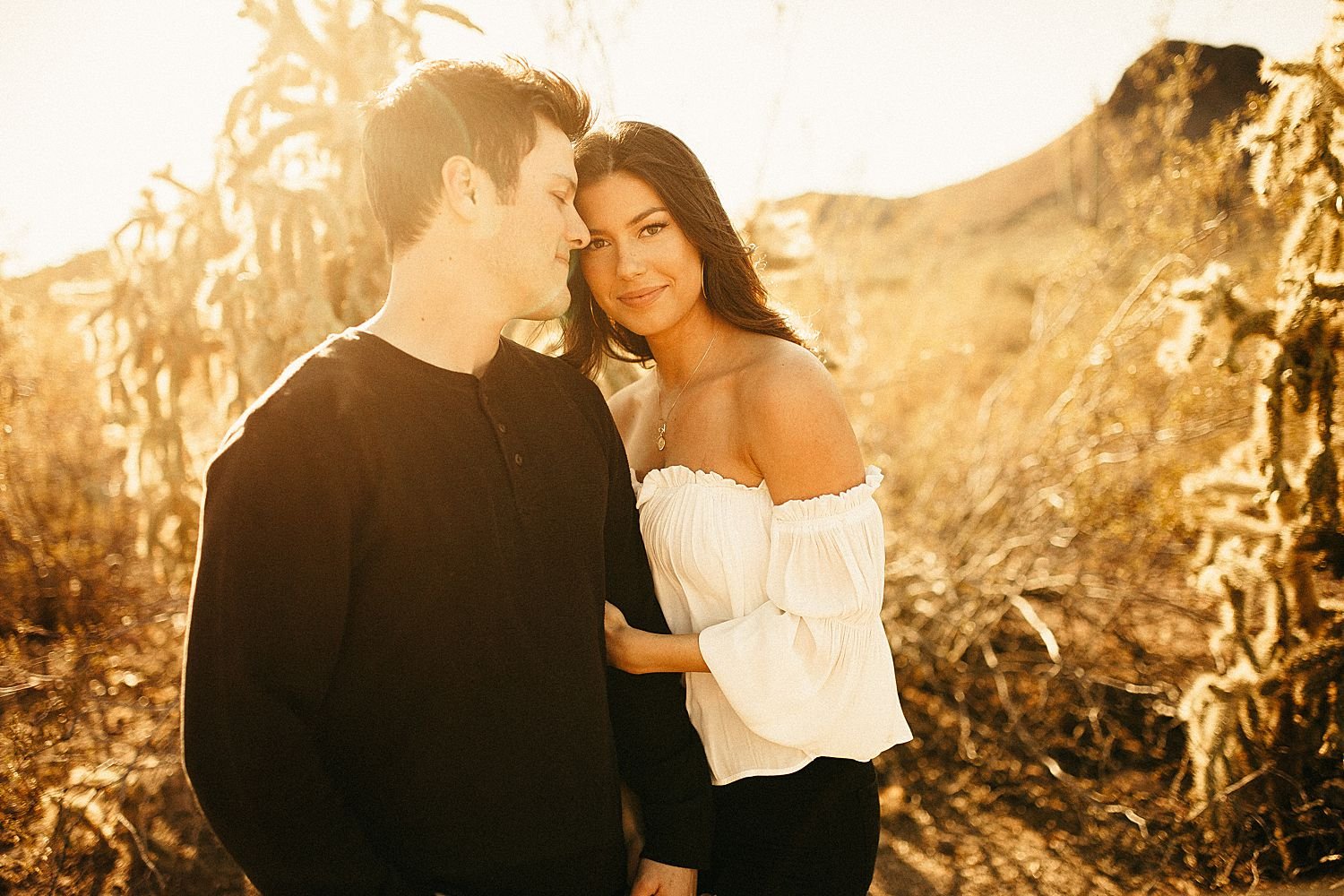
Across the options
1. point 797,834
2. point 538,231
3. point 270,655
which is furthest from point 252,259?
point 797,834

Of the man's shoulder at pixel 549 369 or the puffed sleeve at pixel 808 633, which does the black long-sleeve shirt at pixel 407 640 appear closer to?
the man's shoulder at pixel 549 369

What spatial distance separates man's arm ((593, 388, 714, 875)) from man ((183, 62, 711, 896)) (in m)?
0.02

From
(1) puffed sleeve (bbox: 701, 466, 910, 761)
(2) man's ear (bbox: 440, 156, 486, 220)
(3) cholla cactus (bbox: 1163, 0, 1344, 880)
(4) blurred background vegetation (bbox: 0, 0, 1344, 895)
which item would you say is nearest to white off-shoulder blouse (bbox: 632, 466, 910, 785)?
(1) puffed sleeve (bbox: 701, 466, 910, 761)

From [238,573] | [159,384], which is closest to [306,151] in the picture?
[159,384]

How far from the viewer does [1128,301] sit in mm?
3979

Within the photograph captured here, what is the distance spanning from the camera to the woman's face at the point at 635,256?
2102mm

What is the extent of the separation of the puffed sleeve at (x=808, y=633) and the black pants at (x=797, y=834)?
0.14 metres

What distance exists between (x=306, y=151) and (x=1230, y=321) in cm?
361

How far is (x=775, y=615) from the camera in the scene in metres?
1.87

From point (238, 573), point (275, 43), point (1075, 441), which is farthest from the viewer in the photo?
point (1075, 441)

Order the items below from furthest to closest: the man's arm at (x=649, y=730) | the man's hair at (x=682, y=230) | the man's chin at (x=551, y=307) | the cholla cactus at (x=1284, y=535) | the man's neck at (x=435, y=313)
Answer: the cholla cactus at (x=1284, y=535) < the man's hair at (x=682, y=230) < the man's arm at (x=649, y=730) < the man's chin at (x=551, y=307) < the man's neck at (x=435, y=313)

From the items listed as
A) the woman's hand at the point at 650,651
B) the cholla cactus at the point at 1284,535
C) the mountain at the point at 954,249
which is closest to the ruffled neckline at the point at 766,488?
the woman's hand at the point at 650,651

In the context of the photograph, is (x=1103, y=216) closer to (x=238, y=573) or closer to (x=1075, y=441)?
(x=1075, y=441)

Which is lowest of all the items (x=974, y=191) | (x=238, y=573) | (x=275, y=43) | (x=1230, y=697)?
(x=1230, y=697)
